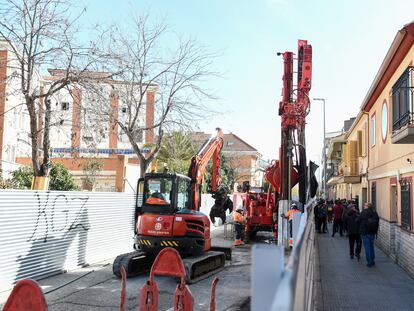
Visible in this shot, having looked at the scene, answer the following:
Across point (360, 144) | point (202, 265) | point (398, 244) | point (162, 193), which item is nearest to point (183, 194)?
point (162, 193)

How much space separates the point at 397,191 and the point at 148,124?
12.4 m

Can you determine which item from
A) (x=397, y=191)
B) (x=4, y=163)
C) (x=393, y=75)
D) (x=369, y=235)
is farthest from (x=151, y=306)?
(x=4, y=163)

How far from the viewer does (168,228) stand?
11578 millimetres

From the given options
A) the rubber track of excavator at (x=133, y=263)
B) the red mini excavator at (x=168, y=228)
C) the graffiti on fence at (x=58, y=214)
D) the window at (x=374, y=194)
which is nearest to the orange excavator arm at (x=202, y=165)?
the red mini excavator at (x=168, y=228)

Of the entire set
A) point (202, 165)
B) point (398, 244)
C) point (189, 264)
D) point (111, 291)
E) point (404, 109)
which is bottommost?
point (111, 291)

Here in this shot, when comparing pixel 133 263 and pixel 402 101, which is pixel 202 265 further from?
pixel 402 101

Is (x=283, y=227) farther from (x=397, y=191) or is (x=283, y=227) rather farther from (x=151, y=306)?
(x=151, y=306)

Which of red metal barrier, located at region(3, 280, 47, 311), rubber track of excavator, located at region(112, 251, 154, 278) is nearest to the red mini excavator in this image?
A: rubber track of excavator, located at region(112, 251, 154, 278)

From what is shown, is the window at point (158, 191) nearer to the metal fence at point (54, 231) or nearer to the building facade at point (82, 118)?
the metal fence at point (54, 231)

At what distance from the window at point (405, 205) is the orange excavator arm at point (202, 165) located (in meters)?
5.84

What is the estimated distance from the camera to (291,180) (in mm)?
14914

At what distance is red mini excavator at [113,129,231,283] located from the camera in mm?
11509

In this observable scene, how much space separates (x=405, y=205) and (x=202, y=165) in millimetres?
5946

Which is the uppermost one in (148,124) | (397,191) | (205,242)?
(148,124)
